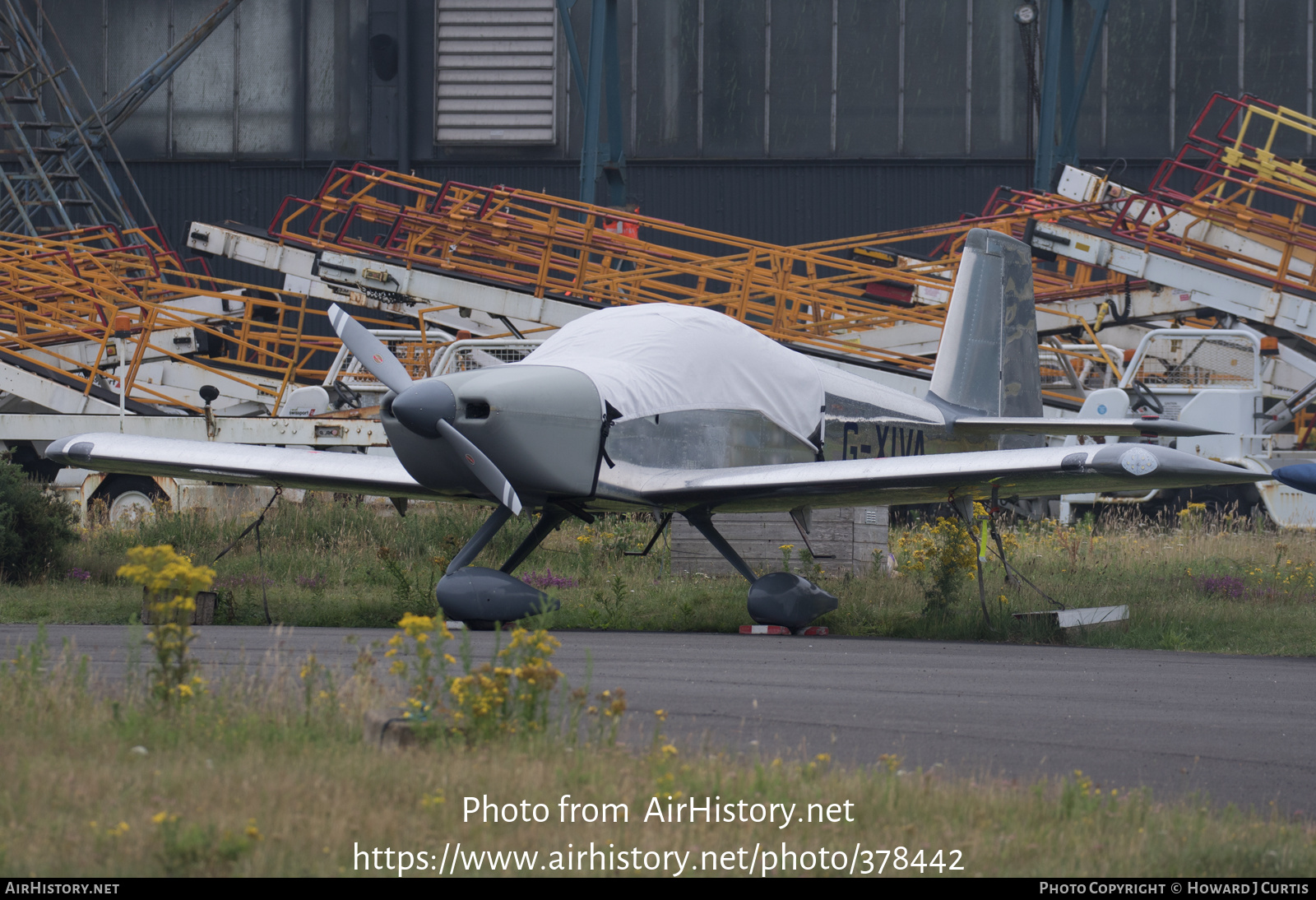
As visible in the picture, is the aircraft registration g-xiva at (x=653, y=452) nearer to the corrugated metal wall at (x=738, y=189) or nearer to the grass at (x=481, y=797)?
the grass at (x=481, y=797)

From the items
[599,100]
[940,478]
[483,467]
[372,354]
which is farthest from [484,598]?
[599,100]

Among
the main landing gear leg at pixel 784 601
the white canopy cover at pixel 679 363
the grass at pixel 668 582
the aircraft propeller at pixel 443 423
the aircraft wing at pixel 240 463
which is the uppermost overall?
the white canopy cover at pixel 679 363

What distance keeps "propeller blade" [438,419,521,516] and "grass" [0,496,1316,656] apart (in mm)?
1422

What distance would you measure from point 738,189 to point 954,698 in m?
24.7

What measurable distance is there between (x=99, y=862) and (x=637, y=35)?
94.3ft

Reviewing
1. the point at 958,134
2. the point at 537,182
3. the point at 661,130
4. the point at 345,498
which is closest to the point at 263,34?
the point at 537,182

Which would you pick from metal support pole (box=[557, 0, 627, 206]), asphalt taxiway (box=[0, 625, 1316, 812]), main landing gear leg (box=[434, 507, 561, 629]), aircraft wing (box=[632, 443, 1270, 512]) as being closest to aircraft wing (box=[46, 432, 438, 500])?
main landing gear leg (box=[434, 507, 561, 629])

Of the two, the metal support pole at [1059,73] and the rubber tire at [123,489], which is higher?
the metal support pole at [1059,73]

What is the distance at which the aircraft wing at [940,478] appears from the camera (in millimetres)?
8469

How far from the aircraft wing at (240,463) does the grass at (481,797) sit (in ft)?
18.2

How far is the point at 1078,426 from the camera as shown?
10016 millimetres

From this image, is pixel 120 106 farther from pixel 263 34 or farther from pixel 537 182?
pixel 537 182

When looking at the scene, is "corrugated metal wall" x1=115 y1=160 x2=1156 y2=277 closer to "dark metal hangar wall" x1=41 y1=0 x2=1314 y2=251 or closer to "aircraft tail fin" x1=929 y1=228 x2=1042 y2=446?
"dark metal hangar wall" x1=41 y1=0 x2=1314 y2=251

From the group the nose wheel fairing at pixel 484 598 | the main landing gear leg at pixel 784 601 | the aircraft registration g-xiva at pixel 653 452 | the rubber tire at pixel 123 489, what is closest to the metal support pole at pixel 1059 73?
the aircraft registration g-xiva at pixel 653 452
